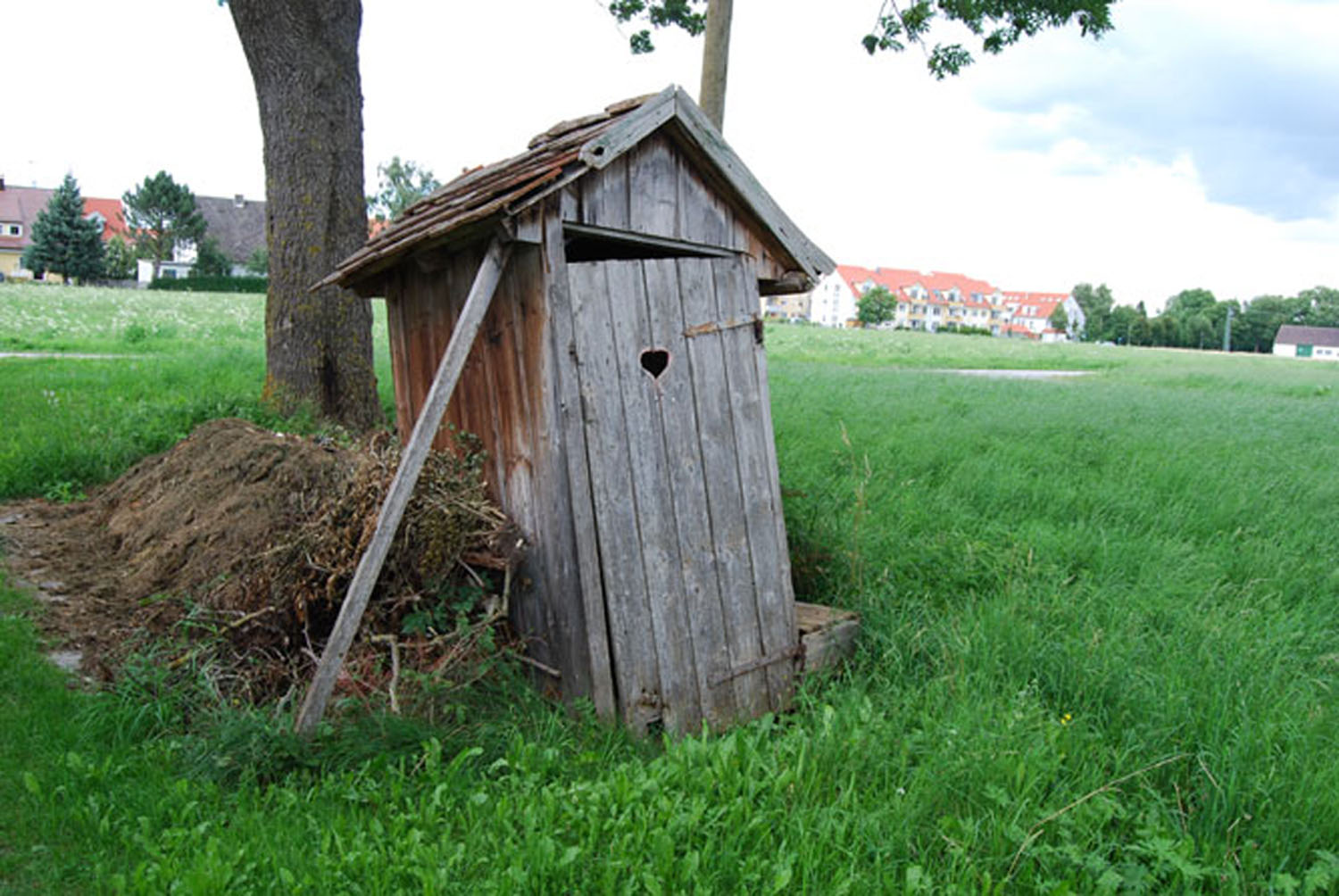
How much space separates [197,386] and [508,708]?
8.37 m

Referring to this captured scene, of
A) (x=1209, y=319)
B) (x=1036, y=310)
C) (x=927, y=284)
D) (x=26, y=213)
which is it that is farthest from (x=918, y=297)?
(x=26, y=213)

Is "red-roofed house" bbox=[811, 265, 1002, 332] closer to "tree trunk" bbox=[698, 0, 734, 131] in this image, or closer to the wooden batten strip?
"tree trunk" bbox=[698, 0, 734, 131]

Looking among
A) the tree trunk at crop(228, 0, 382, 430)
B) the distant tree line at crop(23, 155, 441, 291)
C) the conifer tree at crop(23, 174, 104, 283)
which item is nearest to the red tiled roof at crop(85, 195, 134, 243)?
the distant tree line at crop(23, 155, 441, 291)

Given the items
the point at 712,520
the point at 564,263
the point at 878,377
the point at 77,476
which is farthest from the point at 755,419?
the point at 878,377

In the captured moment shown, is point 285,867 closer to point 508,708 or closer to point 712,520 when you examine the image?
point 508,708

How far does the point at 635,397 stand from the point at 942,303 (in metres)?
136

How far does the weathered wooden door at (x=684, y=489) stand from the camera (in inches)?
169

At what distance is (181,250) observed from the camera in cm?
7975

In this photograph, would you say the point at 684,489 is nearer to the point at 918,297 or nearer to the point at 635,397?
the point at 635,397

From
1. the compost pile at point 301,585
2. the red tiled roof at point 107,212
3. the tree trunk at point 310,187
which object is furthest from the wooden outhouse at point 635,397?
the red tiled roof at point 107,212

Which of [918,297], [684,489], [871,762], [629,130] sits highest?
[918,297]

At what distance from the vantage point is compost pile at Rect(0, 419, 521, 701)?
4.44 m

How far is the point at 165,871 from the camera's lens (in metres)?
2.77

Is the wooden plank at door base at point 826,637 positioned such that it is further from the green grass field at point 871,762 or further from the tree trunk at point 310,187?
the tree trunk at point 310,187
